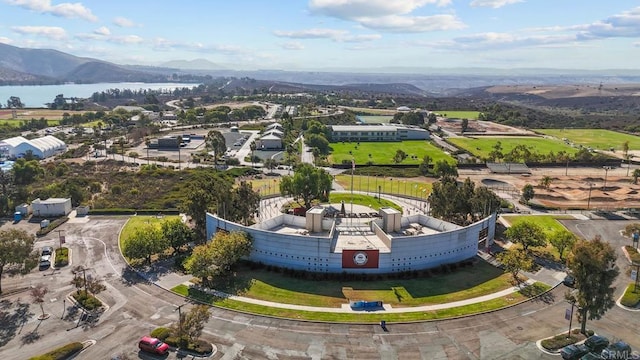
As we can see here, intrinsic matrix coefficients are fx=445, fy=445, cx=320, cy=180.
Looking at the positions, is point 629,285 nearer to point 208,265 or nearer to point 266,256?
point 266,256

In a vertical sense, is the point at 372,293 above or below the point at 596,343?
below

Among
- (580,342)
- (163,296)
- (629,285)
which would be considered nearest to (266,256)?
(163,296)

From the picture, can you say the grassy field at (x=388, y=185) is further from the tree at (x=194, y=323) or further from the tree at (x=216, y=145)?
the tree at (x=194, y=323)

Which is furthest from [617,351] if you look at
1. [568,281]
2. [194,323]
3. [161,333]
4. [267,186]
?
[267,186]

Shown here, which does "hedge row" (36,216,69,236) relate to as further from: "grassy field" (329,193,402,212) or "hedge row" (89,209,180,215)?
"grassy field" (329,193,402,212)

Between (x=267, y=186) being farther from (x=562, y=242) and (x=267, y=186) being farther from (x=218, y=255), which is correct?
(x=562, y=242)

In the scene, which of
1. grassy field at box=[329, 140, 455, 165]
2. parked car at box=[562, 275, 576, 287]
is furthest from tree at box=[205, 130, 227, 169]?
parked car at box=[562, 275, 576, 287]
